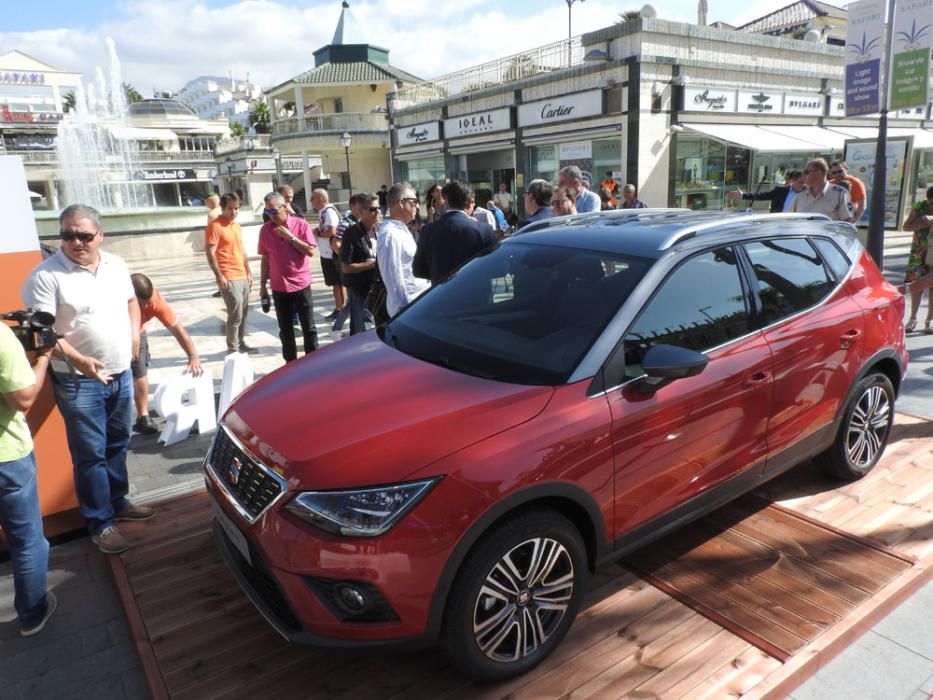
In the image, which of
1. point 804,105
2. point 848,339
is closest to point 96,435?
point 848,339

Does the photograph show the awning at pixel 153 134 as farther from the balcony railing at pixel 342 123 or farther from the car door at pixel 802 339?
the car door at pixel 802 339

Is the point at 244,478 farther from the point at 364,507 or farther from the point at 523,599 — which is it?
the point at 523,599

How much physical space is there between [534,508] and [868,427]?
2745 mm

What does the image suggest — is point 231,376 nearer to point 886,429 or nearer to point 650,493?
point 650,493

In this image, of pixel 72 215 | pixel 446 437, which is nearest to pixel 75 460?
pixel 72 215

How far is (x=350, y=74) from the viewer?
41.9 metres

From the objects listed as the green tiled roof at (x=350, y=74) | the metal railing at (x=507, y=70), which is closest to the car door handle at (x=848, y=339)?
the metal railing at (x=507, y=70)

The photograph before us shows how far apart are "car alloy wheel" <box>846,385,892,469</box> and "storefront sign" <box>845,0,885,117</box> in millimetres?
6035

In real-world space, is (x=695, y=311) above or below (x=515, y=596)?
above

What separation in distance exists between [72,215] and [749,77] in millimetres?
22028

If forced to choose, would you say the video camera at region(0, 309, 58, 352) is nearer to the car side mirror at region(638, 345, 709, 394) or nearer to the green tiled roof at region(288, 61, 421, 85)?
the car side mirror at region(638, 345, 709, 394)

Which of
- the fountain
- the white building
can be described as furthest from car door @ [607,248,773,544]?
the white building

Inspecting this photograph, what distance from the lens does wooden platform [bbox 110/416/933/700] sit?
2496 millimetres

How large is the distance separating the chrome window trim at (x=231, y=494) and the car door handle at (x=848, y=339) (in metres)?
3.06
